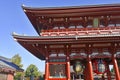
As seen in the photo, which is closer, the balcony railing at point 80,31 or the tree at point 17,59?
the balcony railing at point 80,31

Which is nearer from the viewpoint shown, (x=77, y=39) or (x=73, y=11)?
(x=77, y=39)

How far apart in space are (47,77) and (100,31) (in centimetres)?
716

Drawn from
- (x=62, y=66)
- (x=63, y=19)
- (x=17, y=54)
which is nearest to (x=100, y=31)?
(x=63, y=19)

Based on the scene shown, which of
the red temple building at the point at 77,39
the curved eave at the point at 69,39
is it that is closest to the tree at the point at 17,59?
the red temple building at the point at 77,39

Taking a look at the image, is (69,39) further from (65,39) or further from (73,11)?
(73,11)

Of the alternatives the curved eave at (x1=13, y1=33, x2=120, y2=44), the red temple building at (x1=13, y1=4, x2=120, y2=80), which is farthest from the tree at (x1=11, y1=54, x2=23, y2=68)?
the curved eave at (x1=13, y1=33, x2=120, y2=44)

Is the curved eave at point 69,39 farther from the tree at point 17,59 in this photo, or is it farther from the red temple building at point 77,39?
the tree at point 17,59

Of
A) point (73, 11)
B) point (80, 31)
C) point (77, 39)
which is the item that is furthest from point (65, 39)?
point (73, 11)

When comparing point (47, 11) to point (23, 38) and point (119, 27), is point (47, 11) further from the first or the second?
point (119, 27)

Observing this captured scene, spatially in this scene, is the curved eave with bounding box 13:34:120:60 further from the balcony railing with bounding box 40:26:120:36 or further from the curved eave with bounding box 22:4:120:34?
the curved eave with bounding box 22:4:120:34

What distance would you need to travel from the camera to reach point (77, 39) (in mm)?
14516

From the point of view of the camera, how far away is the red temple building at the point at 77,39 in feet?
48.6

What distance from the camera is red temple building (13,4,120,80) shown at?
14820mm

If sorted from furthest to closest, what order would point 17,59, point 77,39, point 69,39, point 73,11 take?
point 17,59 → point 73,11 → point 69,39 → point 77,39
